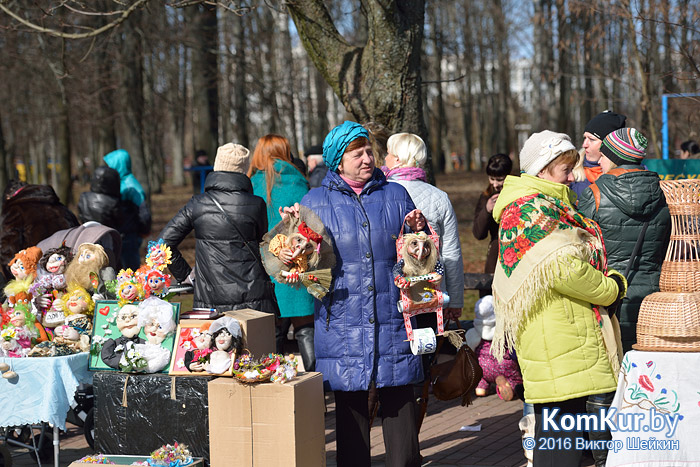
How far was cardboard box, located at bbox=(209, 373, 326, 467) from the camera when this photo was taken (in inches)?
181

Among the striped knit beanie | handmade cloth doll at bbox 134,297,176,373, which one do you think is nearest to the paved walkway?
handmade cloth doll at bbox 134,297,176,373

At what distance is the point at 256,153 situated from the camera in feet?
22.9

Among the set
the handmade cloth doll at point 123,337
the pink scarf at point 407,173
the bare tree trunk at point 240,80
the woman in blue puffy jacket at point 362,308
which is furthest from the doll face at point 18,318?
the bare tree trunk at point 240,80

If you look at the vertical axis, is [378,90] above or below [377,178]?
above

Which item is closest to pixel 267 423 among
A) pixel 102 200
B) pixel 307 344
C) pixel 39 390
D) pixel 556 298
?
pixel 556 298

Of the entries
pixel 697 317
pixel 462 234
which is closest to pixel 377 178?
pixel 697 317

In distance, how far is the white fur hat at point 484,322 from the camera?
7129 millimetres

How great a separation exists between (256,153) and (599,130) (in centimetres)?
256

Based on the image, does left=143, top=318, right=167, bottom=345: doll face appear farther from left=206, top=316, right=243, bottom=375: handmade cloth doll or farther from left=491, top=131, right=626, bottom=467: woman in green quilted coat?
left=491, top=131, right=626, bottom=467: woman in green quilted coat

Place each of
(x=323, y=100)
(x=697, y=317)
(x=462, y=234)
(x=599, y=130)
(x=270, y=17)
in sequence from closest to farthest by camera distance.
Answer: (x=697, y=317) → (x=599, y=130) → (x=462, y=234) → (x=270, y=17) → (x=323, y=100)

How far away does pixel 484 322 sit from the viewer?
23.5ft

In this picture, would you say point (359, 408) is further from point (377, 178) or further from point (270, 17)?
point (270, 17)

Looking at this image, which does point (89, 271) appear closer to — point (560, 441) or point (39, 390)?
point (39, 390)

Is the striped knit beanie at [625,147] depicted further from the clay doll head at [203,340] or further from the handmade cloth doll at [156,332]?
the handmade cloth doll at [156,332]
